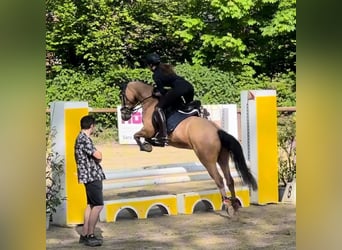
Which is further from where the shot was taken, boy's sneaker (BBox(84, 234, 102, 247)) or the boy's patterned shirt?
boy's sneaker (BBox(84, 234, 102, 247))

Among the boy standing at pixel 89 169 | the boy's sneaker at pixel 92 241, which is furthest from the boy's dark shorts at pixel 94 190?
the boy's sneaker at pixel 92 241

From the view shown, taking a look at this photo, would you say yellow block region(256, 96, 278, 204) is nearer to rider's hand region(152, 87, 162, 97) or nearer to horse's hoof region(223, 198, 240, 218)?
horse's hoof region(223, 198, 240, 218)

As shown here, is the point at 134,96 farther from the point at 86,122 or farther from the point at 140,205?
the point at 86,122

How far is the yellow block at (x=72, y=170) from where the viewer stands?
499 centimetres

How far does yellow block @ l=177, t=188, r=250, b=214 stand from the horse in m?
0.10

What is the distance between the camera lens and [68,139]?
500 cm

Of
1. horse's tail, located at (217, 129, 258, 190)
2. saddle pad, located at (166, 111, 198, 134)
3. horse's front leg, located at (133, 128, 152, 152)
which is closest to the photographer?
horse's tail, located at (217, 129, 258, 190)

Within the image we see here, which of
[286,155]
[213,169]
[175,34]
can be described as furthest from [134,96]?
[175,34]

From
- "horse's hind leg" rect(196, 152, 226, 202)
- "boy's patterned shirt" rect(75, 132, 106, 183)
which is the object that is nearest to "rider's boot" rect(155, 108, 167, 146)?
"horse's hind leg" rect(196, 152, 226, 202)

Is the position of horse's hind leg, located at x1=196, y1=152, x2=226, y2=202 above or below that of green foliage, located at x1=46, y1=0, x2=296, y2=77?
below

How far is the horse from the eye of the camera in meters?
5.72
